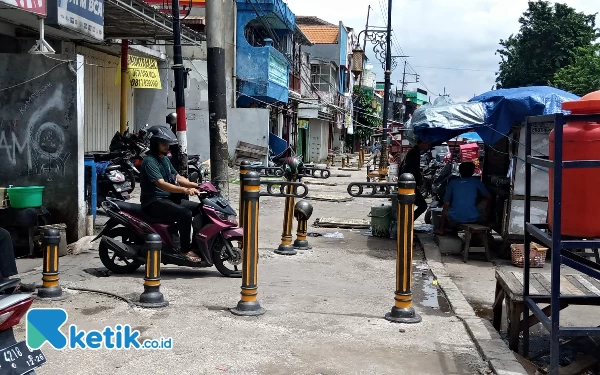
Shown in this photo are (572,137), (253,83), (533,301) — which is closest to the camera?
(572,137)

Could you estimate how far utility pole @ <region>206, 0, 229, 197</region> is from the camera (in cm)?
1221

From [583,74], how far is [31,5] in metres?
30.0

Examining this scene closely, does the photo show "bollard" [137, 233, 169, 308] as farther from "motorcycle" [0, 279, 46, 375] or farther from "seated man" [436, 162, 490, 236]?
"seated man" [436, 162, 490, 236]

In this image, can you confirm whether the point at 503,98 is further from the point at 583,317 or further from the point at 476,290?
the point at 583,317

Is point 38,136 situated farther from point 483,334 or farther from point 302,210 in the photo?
point 483,334

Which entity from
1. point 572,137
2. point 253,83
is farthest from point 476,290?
point 253,83

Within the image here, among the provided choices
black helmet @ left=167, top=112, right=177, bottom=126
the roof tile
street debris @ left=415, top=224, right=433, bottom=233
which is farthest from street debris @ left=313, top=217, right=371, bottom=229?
the roof tile

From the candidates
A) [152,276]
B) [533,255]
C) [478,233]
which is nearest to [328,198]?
[478,233]

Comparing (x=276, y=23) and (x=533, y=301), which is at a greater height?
(x=276, y=23)

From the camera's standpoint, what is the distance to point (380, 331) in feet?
18.7

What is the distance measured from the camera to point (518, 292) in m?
5.71

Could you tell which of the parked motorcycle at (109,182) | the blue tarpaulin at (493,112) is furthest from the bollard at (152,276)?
the parked motorcycle at (109,182)

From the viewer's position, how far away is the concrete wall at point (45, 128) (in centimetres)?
874

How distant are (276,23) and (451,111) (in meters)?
20.1
